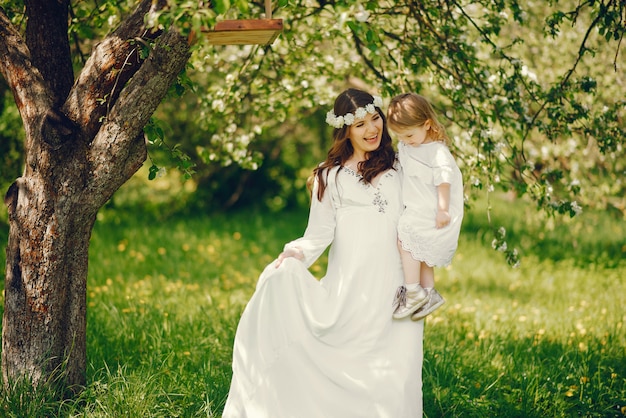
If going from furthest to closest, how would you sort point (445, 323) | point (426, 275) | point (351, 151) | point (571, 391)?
point (445, 323), point (571, 391), point (351, 151), point (426, 275)

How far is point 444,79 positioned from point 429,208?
1261 mm

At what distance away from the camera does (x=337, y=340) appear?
327 cm

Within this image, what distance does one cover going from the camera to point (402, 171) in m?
3.42

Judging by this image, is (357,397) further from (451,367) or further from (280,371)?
(451,367)

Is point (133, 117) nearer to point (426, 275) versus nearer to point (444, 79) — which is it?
point (426, 275)

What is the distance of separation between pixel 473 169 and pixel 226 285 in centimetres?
296

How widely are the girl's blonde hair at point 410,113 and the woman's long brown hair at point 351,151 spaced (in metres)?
0.16

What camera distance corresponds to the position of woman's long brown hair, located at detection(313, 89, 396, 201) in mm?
3436

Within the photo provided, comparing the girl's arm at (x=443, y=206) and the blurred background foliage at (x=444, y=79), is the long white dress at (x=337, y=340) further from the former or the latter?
the blurred background foliage at (x=444, y=79)

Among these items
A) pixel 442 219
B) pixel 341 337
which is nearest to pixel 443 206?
pixel 442 219

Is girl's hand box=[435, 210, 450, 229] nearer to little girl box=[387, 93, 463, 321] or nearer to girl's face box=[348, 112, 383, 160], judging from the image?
little girl box=[387, 93, 463, 321]

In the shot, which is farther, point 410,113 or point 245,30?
point 410,113

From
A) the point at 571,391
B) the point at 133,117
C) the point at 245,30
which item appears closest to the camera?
the point at 245,30

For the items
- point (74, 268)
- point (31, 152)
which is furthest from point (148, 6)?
point (74, 268)
